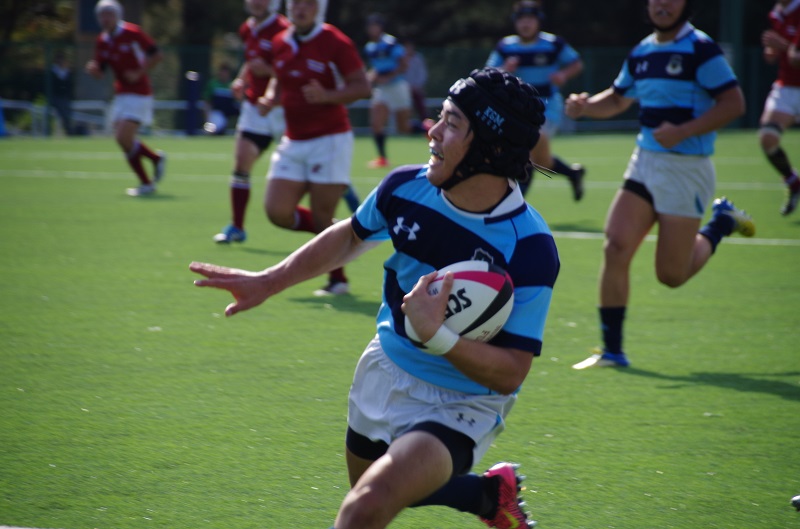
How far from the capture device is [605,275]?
7.12 m

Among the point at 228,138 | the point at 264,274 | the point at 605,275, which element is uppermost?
the point at 264,274

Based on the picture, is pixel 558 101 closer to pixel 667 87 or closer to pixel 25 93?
pixel 667 87

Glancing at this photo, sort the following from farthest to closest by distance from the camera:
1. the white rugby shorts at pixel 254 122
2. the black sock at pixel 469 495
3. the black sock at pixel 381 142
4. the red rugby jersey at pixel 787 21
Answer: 1. the black sock at pixel 381 142
2. the red rugby jersey at pixel 787 21
3. the white rugby shorts at pixel 254 122
4. the black sock at pixel 469 495

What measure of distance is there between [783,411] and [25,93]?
28998mm

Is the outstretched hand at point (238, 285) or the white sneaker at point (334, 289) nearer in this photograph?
the outstretched hand at point (238, 285)

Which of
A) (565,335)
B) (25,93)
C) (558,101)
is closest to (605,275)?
(565,335)

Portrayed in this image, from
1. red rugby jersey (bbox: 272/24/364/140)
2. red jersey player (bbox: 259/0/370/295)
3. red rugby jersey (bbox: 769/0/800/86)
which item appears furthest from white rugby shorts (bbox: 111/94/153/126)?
red rugby jersey (bbox: 769/0/800/86)

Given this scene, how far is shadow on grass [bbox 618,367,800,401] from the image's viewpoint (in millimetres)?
6645

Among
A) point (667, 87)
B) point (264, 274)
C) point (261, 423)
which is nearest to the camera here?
point (264, 274)

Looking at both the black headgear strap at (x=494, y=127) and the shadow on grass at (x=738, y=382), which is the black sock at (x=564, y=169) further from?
the black headgear strap at (x=494, y=127)

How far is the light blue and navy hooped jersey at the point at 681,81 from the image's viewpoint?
22.8ft

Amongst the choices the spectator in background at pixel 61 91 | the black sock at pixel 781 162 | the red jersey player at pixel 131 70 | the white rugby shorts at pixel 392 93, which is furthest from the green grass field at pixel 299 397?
the spectator in background at pixel 61 91

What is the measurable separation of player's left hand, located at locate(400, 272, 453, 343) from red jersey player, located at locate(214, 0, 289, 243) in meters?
8.52

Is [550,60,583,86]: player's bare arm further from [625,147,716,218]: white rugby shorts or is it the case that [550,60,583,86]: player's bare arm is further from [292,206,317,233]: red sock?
[625,147,716,218]: white rugby shorts
